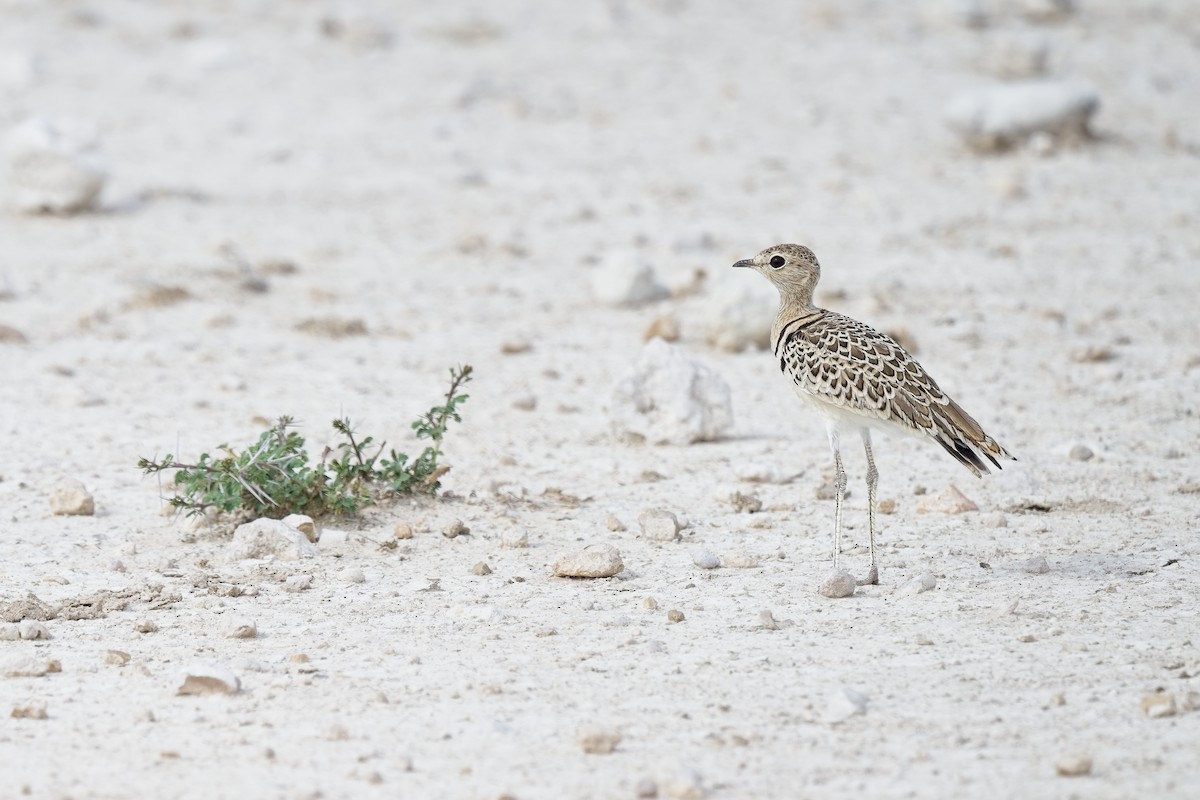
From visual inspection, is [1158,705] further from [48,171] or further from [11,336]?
[48,171]

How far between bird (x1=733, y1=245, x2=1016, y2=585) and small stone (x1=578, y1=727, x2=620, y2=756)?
1430mm

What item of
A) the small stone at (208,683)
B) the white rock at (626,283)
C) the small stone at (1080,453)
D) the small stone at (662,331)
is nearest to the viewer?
the small stone at (208,683)

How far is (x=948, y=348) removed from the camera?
8.46m

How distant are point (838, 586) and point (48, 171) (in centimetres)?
729

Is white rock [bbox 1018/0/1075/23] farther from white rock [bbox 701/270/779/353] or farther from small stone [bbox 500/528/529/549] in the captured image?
small stone [bbox 500/528/529/549]

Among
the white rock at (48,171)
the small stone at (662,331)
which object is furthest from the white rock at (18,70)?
the small stone at (662,331)

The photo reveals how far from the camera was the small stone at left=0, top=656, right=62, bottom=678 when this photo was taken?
4539 millimetres

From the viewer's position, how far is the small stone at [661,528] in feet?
18.9

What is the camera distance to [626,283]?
9.13 m

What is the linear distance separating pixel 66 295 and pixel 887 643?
609cm

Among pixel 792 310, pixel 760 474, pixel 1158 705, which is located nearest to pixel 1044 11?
pixel 760 474

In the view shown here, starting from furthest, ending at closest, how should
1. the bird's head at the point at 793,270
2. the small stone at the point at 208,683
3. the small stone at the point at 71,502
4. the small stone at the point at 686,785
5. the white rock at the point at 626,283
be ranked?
1. the white rock at the point at 626,283
2. the small stone at the point at 71,502
3. the bird's head at the point at 793,270
4. the small stone at the point at 208,683
5. the small stone at the point at 686,785

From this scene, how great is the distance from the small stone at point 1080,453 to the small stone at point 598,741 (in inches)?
130

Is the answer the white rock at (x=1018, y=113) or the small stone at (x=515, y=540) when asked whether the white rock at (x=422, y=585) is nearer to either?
the small stone at (x=515, y=540)
